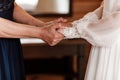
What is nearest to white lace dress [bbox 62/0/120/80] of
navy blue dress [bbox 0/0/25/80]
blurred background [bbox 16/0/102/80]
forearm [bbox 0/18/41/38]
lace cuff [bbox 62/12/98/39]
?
lace cuff [bbox 62/12/98/39]

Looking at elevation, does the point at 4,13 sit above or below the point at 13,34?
above

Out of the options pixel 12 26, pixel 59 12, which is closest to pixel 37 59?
pixel 59 12

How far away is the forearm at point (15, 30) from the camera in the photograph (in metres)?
1.34

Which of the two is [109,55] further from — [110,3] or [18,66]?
[18,66]

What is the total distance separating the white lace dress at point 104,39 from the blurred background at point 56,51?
4.31ft

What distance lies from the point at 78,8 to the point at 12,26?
175 centimetres

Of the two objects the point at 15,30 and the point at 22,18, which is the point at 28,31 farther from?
the point at 22,18

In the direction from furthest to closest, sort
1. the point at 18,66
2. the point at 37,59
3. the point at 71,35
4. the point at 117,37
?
the point at 37,59 < the point at 18,66 < the point at 71,35 < the point at 117,37

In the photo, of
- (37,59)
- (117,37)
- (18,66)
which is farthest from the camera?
(37,59)

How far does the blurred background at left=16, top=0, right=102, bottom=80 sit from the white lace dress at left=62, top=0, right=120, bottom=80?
4.31 ft

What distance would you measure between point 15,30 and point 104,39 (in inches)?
17.3

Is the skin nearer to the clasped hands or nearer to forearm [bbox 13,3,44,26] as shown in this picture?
the clasped hands

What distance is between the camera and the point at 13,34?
137 centimetres

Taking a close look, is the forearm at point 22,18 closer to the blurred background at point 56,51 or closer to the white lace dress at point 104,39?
the white lace dress at point 104,39
